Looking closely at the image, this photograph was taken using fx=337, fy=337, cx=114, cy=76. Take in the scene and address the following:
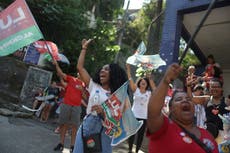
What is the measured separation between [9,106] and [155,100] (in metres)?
9.63

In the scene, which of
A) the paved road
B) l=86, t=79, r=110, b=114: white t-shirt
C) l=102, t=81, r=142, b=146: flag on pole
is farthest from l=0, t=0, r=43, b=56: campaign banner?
l=102, t=81, r=142, b=146: flag on pole

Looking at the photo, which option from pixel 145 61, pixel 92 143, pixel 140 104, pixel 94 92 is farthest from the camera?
pixel 145 61

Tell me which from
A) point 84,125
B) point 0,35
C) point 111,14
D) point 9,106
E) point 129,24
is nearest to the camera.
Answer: point 84,125

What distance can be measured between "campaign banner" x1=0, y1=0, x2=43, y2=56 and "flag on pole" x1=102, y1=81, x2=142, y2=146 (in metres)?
2.14

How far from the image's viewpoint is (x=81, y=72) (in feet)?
13.6

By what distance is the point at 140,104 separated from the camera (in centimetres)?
658

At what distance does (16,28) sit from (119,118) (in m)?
2.54

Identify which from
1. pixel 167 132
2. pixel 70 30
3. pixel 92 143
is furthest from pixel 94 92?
pixel 70 30

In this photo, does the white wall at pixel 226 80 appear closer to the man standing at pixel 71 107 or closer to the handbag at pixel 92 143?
the man standing at pixel 71 107

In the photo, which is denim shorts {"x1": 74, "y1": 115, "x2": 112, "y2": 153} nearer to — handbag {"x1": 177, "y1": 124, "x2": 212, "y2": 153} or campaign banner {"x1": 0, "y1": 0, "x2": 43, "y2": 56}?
handbag {"x1": 177, "y1": 124, "x2": 212, "y2": 153}

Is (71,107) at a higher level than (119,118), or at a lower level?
higher

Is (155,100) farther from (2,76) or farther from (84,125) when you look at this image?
(2,76)

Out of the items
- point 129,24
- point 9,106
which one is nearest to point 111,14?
point 129,24

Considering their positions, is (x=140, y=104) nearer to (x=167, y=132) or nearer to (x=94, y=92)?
(x=94, y=92)
